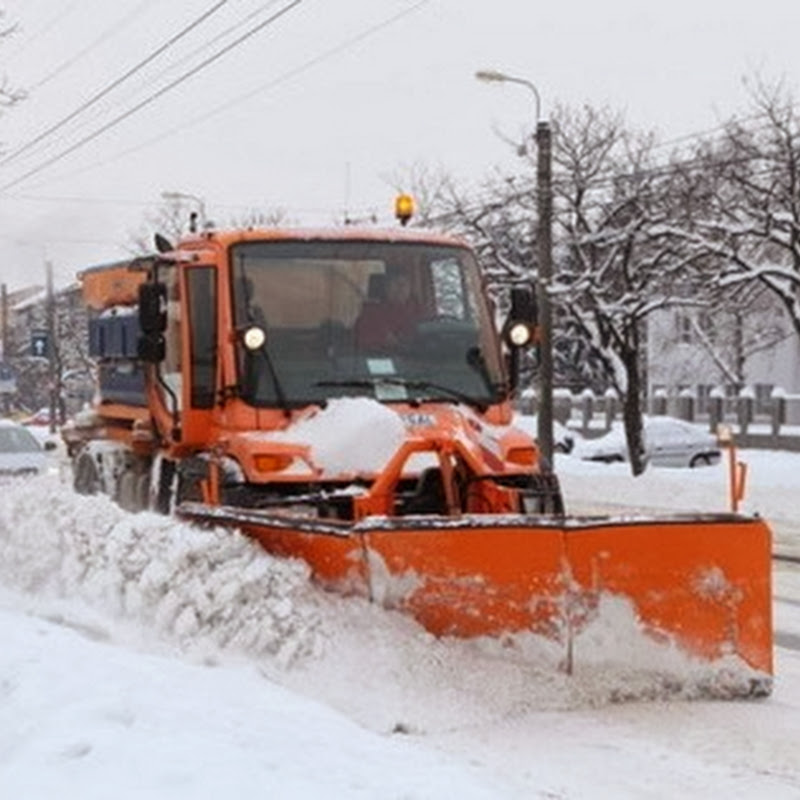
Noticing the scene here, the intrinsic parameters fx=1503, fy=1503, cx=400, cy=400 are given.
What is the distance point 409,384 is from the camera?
28.9ft

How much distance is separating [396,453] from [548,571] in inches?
57.9

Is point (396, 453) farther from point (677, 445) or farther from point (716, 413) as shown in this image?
point (716, 413)

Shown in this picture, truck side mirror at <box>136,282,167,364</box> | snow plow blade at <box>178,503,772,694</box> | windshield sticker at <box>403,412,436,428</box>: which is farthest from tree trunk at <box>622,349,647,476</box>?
snow plow blade at <box>178,503,772,694</box>

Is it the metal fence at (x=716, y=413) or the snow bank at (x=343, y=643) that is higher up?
the snow bank at (x=343, y=643)

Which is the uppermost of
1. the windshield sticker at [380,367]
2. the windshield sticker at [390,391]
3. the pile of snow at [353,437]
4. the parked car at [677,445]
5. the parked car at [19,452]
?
the windshield sticker at [380,367]

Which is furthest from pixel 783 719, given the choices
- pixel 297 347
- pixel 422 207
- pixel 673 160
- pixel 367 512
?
pixel 422 207

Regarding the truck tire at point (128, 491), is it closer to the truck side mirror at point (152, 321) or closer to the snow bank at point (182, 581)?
the truck side mirror at point (152, 321)

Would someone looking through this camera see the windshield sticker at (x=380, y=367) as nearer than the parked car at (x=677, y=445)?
Yes

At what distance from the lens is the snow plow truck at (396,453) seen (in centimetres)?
690

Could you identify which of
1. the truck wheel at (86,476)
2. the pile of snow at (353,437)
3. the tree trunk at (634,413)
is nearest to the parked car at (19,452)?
the truck wheel at (86,476)

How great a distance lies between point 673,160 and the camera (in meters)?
33.2

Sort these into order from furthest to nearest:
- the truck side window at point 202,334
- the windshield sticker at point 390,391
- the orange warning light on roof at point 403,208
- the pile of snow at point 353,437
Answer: the orange warning light on roof at point 403,208, the truck side window at point 202,334, the windshield sticker at point 390,391, the pile of snow at point 353,437

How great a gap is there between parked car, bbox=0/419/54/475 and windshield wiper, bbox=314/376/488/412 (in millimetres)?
12254

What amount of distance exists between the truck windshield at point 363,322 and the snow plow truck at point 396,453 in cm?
1
